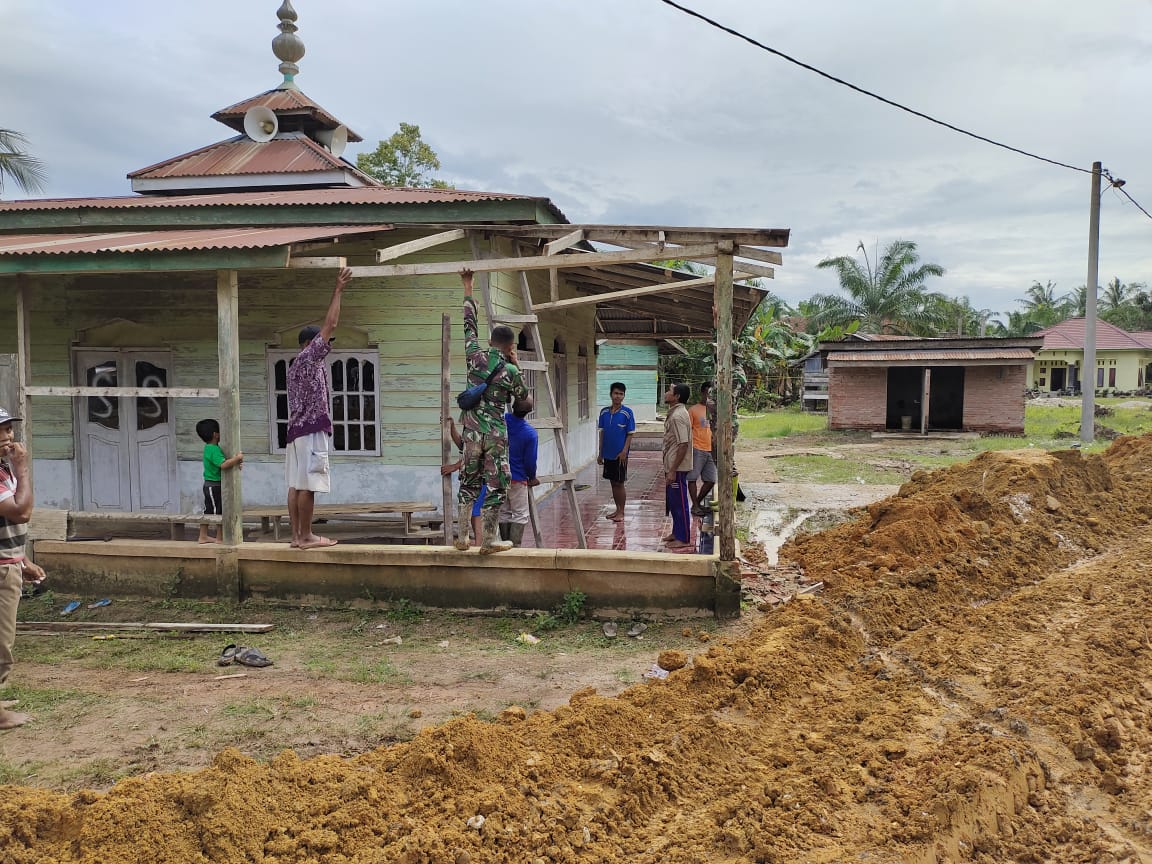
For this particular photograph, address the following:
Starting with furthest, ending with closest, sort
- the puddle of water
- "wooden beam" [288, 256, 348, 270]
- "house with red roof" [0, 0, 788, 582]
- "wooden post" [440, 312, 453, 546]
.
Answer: the puddle of water, "house with red roof" [0, 0, 788, 582], "wooden post" [440, 312, 453, 546], "wooden beam" [288, 256, 348, 270]

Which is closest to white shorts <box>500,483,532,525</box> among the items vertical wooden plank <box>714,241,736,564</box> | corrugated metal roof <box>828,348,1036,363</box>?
vertical wooden plank <box>714,241,736,564</box>

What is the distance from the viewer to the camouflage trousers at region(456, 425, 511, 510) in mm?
5980

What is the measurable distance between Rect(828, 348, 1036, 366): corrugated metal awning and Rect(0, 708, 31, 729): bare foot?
23.2 meters

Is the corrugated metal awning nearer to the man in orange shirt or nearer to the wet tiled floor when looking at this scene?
the wet tiled floor

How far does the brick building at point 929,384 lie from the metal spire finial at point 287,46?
57.7ft

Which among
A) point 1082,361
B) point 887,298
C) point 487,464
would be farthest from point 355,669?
point 1082,361

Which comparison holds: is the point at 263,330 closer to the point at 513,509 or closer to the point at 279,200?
the point at 279,200

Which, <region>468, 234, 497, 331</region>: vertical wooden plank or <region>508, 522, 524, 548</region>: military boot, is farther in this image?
Result: <region>468, 234, 497, 331</region>: vertical wooden plank

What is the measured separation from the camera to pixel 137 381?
30.0 ft

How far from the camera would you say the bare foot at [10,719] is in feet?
13.9

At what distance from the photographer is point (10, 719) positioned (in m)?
4.26

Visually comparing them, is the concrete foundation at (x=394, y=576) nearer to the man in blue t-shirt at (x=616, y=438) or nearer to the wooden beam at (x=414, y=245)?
the wooden beam at (x=414, y=245)

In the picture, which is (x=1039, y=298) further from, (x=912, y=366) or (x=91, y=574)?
(x=91, y=574)

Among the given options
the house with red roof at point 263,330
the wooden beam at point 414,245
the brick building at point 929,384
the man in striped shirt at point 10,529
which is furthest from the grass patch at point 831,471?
the man in striped shirt at point 10,529
